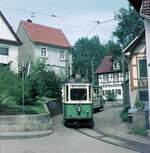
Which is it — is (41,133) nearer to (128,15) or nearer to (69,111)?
(69,111)

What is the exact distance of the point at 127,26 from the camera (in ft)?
186


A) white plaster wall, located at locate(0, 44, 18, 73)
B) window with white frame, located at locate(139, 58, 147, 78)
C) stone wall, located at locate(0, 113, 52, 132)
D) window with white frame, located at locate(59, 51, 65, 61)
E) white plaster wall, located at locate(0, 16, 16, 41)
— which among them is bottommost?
stone wall, located at locate(0, 113, 52, 132)

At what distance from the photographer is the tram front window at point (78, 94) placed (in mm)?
29078

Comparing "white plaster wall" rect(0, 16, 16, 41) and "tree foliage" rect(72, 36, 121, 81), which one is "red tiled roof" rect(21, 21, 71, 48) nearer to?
"white plaster wall" rect(0, 16, 16, 41)

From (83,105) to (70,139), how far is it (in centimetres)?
696

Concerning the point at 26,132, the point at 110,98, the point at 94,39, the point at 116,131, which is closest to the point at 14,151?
the point at 26,132

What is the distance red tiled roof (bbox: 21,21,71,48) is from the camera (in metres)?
61.6

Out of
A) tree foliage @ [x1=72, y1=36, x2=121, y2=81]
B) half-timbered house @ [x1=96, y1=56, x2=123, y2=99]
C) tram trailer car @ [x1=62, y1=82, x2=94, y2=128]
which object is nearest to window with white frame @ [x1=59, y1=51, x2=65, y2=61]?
half-timbered house @ [x1=96, y1=56, x2=123, y2=99]

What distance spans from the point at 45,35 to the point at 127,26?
Result: 1229cm

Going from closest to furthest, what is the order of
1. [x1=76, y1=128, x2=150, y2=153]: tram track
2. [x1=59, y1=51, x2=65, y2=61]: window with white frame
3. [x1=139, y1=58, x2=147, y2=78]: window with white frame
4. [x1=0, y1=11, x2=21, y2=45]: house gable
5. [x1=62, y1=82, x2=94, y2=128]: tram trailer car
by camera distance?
1. [x1=76, y1=128, x2=150, y2=153]: tram track
2. [x1=62, y1=82, x2=94, y2=128]: tram trailer car
3. [x1=139, y1=58, x2=147, y2=78]: window with white frame
4. [x1=0, y1=11, x2=21, y2=45]: house gable
5. [x1=59, y1=51, x2=65, y2=61]: window with white frame

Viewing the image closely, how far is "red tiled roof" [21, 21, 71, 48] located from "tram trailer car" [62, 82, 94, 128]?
31.7m

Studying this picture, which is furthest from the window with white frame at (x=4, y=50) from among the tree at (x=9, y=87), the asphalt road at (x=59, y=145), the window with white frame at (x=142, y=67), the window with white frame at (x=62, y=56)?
the asphalt road at (x=59, y=145)

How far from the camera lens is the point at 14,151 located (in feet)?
54.3

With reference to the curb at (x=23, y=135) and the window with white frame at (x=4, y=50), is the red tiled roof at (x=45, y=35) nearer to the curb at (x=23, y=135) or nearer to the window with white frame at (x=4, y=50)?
the window with white frame at (x=4, y=50)
